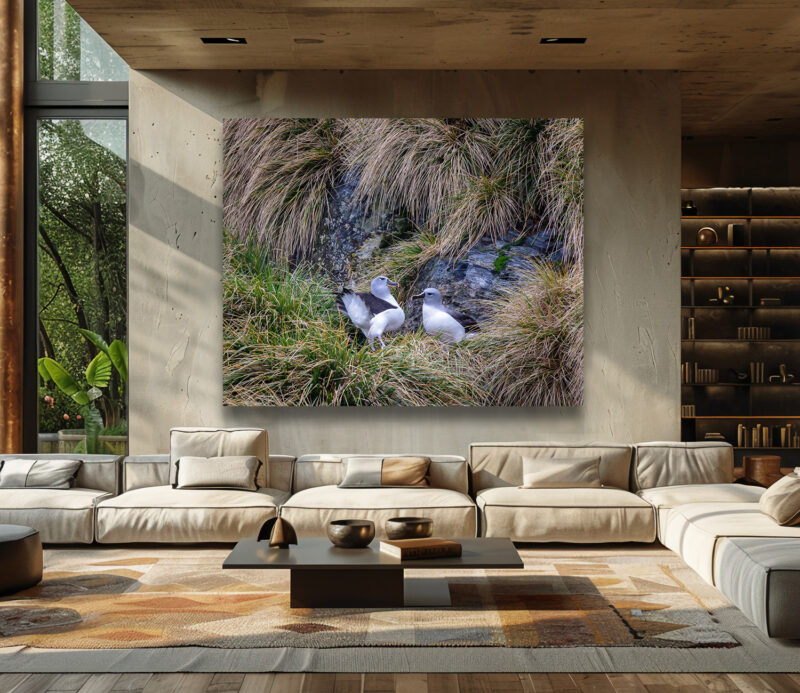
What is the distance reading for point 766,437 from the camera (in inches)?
338

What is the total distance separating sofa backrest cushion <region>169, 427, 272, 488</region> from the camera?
5887mm

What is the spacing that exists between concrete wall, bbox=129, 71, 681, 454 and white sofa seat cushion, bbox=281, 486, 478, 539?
3.52 feet

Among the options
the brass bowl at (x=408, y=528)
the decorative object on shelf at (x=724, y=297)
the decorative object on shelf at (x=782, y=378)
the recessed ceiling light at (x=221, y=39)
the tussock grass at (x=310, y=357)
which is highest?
the recessed ceiling light at (x=221, y=39)

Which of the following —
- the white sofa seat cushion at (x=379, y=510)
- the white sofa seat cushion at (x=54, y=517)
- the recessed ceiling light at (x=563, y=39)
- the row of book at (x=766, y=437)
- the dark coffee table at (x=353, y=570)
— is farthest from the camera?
the row of book at (x=766, y=437)

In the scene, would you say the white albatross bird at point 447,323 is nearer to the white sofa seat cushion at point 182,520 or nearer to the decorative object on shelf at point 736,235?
the white sofa seat cushion at point 182,520

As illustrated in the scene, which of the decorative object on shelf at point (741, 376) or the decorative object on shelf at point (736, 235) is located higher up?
the decorative object on shelf at point (736, 235)

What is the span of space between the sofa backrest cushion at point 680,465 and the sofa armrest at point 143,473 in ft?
10.5

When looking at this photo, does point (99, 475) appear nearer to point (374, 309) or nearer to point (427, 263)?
point (374, 309)

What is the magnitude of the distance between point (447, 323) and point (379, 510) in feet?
5.51

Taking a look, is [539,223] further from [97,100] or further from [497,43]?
[97,100]

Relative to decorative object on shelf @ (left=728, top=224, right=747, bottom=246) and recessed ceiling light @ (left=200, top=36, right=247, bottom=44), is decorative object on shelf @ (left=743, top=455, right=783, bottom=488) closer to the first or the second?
decorative object on shelf @ (left=728, top=224, right=747, bottom=246)

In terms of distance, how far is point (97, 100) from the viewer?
24.1ft

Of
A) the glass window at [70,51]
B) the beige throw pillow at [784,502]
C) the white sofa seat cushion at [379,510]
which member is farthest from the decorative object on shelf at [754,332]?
the glass window at [70,51]

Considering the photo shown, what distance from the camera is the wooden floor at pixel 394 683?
3062 millimetres
